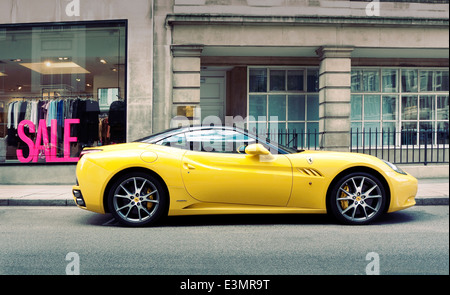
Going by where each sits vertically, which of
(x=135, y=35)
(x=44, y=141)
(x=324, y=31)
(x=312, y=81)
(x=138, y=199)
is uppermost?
(x=324, y=31)

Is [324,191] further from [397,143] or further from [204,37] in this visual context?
[397,143]

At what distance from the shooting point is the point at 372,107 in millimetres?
14445

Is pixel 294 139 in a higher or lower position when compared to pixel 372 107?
lower

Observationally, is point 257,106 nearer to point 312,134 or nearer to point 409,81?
point 312,134

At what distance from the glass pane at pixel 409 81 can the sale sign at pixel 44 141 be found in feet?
34.8

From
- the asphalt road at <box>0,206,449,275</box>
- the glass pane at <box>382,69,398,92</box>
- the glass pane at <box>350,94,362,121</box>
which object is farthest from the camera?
the glass pane at <box>382,69,398,92</box>

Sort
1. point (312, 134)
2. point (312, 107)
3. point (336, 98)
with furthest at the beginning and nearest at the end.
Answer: point (312, 107) → point (312, 134) → point (336, 98)

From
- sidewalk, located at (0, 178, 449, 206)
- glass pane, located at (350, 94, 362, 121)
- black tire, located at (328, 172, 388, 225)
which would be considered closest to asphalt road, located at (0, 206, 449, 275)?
black tire, located at (328, 172, 388, 225)

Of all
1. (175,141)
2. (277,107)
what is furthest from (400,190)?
(277,107)

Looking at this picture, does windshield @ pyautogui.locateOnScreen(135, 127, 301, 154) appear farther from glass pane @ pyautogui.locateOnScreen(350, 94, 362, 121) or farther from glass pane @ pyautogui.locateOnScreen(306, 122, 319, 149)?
glass pane @ pyautogui.locateOnScreen(350, 94, 362, 121)

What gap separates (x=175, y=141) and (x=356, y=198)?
253 centimetres

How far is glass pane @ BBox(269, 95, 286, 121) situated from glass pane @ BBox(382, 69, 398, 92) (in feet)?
11.6

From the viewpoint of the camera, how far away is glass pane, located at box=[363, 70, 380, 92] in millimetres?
14375
